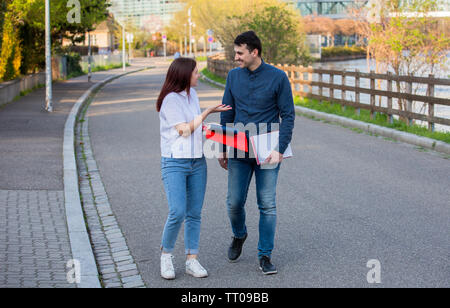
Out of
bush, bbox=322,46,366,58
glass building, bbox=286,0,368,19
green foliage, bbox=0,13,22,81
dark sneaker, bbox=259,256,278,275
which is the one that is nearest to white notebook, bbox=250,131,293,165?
dark sneaker, bbox=259,256,278,275

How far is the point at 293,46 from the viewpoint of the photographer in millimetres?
30234

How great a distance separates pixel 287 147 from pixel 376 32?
13742mm

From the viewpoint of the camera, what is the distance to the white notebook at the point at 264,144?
207 inches

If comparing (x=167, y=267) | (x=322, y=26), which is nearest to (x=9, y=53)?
(x=167, y=267)

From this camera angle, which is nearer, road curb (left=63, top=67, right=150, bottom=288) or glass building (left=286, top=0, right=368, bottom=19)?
road curb (left=63, top=67, right=150, bottom=288)

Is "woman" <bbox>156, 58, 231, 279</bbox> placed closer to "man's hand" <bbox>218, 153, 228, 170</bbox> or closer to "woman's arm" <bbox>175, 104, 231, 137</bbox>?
"woman's arm" <bbox>175, 104, 231, 137</bbox>

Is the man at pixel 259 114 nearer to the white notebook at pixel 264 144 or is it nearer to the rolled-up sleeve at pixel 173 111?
the white notebook at pixel 264 144

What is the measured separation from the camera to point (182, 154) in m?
5.13

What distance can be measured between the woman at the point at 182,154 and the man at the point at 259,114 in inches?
9.0

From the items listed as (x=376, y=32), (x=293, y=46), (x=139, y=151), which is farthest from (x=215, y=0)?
(x=139, y=151)

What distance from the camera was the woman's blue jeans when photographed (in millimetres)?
5141

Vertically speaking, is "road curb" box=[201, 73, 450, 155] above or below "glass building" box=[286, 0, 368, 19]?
below

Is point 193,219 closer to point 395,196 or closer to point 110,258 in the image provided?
point 110,258
